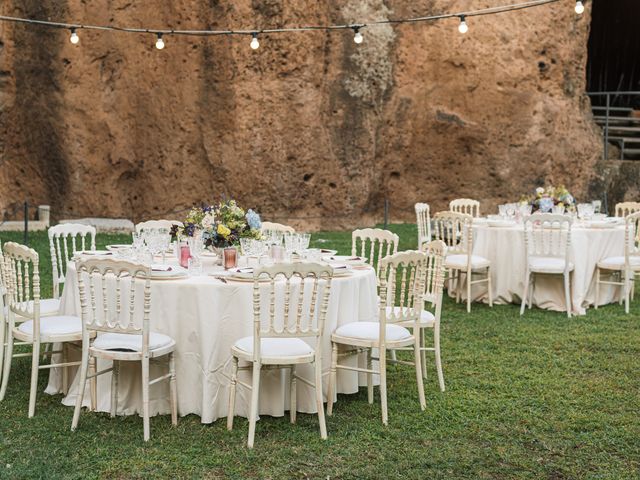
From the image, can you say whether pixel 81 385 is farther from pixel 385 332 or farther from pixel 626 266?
pixel 626 266

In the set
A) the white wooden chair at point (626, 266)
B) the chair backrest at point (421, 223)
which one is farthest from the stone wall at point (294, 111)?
the white wooden chair at point (626, 266)

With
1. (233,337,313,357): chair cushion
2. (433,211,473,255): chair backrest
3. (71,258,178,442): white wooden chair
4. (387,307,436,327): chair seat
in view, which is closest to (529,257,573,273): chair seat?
(433,211,473,255): chair backrest

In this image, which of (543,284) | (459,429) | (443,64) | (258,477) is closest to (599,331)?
(543,284)

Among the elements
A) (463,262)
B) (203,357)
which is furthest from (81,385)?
(463,262)

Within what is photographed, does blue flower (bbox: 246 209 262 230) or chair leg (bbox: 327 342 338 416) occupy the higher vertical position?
blue flower (bbox: 246 209 262 230)

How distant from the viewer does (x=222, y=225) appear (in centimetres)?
531

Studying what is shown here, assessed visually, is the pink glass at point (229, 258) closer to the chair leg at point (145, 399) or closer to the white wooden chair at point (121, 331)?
the white wooden chair at point (121, 331)

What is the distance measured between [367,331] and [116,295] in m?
1.48

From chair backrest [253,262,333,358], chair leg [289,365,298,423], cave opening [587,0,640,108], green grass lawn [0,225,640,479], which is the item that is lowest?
green grass lawn [0,225,640,479]

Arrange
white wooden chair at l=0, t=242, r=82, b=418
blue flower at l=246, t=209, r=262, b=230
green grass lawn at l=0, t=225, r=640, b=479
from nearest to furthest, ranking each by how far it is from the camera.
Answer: green grass lawn at l=0, t=225, r=640, b=479
white wooden chair at l=0, t=242, r=82, b=418
blue flower at l=246, t=209, r=262, b=230

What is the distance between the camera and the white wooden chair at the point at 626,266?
8180 millimetres

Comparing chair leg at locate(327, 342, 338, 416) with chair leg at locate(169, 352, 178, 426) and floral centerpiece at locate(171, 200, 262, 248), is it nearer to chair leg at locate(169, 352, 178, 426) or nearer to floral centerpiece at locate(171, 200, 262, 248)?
chair leg at locate(169, 352, 178, 426)

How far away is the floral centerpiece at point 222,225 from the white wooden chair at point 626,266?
4.44 meters

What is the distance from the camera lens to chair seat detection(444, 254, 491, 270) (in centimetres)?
835
